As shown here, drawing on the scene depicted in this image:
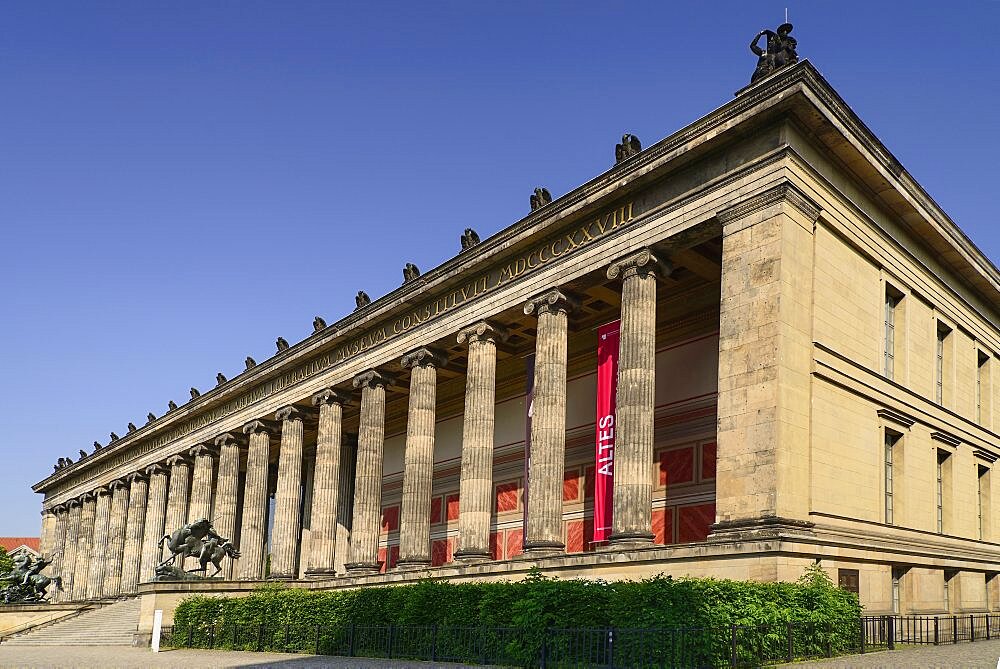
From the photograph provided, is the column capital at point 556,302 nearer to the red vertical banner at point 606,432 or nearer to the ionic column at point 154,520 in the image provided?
the red vertical banner at point 606,432

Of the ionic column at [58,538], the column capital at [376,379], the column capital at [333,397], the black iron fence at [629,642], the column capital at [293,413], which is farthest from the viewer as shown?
the ionic column at [58,538]

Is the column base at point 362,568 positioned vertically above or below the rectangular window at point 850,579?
below

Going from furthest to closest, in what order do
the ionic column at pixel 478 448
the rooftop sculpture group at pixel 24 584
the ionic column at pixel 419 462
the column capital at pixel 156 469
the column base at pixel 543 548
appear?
1. the column capital at pixel 156 469
2. the rooftop sculpture group at pixel 24 584
3. the ionic column at pixel 419 462
4. the ionic column at pixel 478 448
5. the column base at pixel 543 548

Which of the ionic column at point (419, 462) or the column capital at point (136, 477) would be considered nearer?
the ionic column at point (419, 462)

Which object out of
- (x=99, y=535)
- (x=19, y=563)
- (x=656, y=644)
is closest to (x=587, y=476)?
(x=656, y=644)

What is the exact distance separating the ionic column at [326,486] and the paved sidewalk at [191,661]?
887cm

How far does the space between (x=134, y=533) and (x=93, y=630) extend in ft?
63.7

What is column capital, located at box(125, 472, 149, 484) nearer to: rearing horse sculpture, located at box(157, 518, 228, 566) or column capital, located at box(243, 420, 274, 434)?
column capital, located at box(243, 420, 274, 434)

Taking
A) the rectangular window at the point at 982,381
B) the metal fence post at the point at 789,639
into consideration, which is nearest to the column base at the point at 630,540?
the metal fence post at the point at 789,639

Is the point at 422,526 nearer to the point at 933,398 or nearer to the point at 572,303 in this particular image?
the point at 572,303

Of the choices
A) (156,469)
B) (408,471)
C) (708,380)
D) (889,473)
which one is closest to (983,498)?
(889,473)

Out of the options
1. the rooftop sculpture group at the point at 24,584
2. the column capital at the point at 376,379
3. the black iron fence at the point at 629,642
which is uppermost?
the column capital at the point at 376,379

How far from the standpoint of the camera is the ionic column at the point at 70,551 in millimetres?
72688

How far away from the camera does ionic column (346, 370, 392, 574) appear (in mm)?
37250
